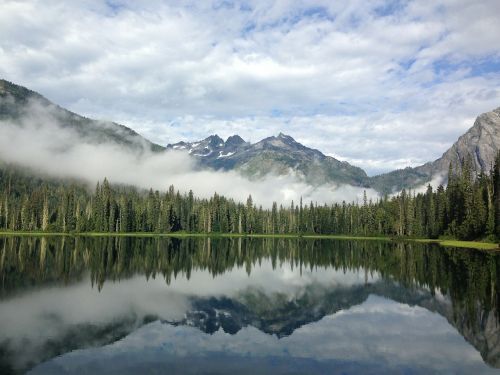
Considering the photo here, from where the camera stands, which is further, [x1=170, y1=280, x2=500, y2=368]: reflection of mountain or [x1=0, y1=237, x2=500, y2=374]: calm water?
[x1=170, y1=280, x2=500, y2=368]: reflection of mountain

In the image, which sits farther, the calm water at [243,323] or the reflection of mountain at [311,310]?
the reflection of mountain at [311,310]

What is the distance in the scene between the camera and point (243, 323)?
32844 mm

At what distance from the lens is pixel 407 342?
27.4 m

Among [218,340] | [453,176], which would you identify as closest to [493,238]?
[453,176]

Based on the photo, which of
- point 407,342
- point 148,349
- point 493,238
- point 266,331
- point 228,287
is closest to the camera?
point 148,349

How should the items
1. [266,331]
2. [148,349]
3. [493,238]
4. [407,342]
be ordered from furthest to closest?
[493,238] → [266,331] → [407,342] → [148,349]

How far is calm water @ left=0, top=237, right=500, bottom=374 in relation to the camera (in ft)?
74.3

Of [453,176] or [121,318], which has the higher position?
[453,176]

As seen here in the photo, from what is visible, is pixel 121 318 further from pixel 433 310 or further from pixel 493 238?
pixel 493 238

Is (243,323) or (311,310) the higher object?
(243,323)

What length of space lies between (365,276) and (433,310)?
23.8 meters

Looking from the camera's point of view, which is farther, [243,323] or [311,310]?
[311,310]

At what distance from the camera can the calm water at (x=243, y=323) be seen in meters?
22.6

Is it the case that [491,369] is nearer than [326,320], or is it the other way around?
[491,369]
